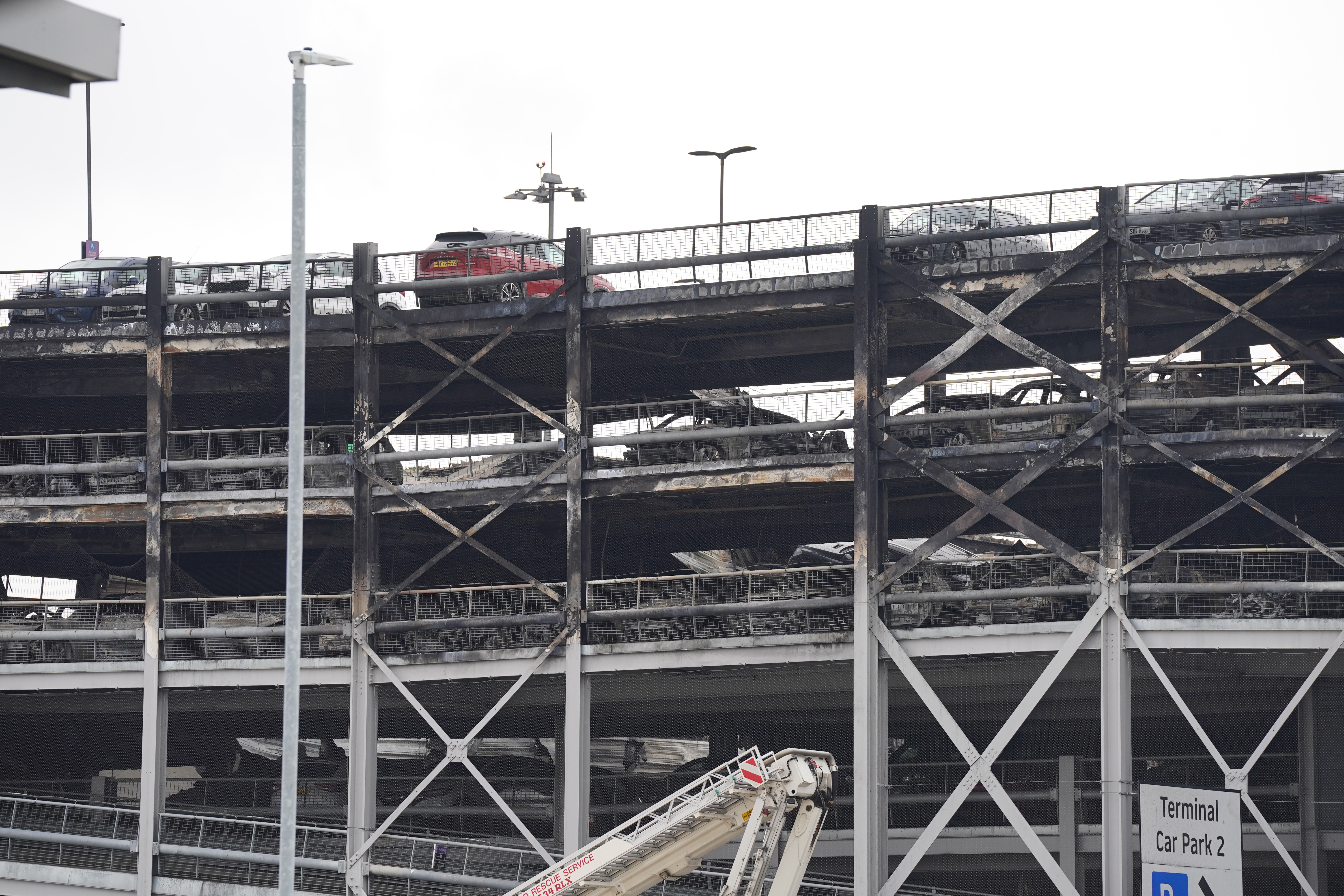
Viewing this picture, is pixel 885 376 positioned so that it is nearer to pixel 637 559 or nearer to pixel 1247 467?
pixel 1247 467

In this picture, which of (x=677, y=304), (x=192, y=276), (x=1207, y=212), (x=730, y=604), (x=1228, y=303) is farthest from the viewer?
(x=192, y=276)

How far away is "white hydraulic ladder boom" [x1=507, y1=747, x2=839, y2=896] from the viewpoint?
25.7 metres

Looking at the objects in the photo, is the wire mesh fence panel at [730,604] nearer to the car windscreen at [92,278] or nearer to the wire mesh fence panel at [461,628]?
the wire mesh fence panel at [461,628]

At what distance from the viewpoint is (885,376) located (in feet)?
111

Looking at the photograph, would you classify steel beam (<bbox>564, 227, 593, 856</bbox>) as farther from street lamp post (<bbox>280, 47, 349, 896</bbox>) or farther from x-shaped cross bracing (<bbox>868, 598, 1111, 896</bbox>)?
street lamp post (<bbox>280, 47, 349, 896</bbox>)

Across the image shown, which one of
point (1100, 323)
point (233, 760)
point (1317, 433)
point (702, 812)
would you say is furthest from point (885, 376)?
point (233, 760)

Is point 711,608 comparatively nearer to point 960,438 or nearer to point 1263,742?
point 960,438

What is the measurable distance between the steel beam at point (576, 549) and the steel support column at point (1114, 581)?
33.0 feet

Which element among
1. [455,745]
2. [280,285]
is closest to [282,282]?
[280,285]

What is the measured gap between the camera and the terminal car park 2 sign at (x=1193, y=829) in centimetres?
2030

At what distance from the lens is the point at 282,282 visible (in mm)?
37625

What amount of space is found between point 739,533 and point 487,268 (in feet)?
32.4

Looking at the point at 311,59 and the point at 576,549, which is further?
the point at 576,549

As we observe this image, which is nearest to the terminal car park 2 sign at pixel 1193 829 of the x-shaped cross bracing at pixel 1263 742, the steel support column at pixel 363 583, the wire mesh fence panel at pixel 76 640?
the x-shaped cross bracing at pixel 1263 742
